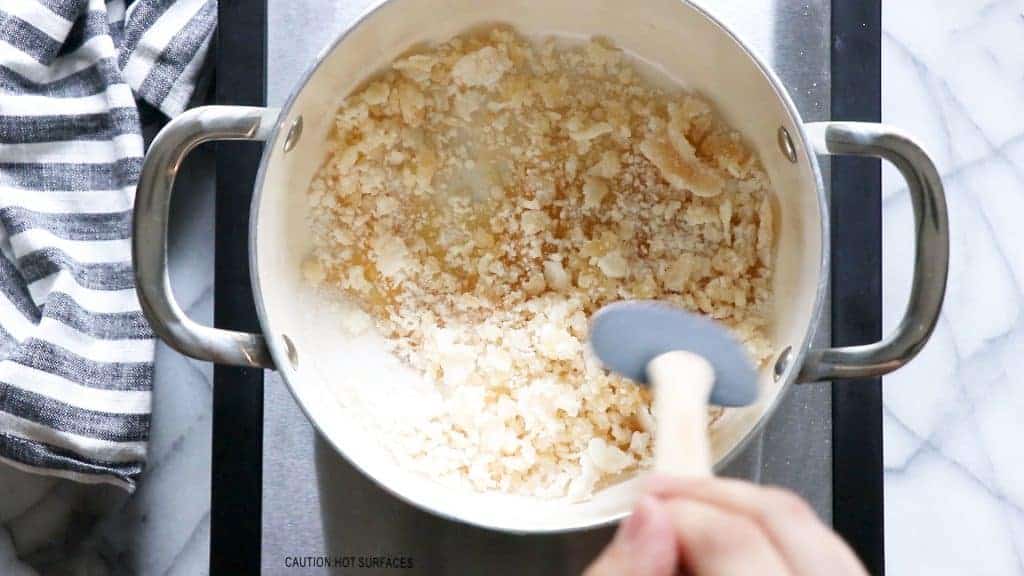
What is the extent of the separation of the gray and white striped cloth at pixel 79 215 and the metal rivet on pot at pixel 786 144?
0.43m

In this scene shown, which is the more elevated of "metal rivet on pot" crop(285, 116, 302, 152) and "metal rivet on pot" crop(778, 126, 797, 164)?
"metal rivet on pot" crop(778, 126, 797, 164)

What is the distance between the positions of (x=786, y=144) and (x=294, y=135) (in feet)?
1.01

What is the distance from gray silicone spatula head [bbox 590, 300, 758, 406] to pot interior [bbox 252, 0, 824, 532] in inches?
1.0

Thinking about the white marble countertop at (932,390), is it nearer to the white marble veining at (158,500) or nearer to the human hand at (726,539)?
the white marble veining at (158,500)

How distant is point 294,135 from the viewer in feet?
2.09

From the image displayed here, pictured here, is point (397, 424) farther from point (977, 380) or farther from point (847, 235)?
point (977, 380)

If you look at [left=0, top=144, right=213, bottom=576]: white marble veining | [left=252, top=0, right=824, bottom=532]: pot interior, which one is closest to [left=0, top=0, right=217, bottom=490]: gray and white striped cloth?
[left=0, top=144, right=213, bottom=576]: white marble veining

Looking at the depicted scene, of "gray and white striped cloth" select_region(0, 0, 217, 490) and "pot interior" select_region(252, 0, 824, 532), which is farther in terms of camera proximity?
"gray and white striped cloth" select_region(0, 0, 217, 490)

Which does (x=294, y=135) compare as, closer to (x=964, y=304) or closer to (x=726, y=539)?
(x=726, y=539)

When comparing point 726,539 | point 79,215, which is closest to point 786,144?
point 726,539

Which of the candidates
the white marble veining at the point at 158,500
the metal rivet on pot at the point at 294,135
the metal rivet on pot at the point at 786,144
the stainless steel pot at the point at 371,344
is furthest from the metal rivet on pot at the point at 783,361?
the white marble veining at the point at 158,500

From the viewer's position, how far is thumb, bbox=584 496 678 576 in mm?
446

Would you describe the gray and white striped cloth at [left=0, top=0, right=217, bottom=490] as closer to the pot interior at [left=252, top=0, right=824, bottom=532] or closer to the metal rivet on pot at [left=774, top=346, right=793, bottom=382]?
the pot interior at [left=252, top=0, right=824, bottom=532]

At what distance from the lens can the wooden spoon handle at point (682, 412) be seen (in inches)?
20.4
